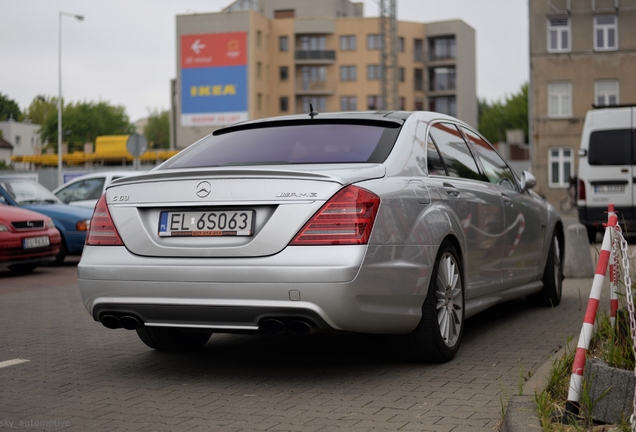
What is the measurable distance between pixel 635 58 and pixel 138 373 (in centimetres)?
4680

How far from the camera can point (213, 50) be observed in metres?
83.8

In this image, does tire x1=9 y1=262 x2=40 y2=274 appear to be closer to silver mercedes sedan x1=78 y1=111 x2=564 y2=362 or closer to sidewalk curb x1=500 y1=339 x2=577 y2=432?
silver mercedes sedan x1=78 y1=111 x2=564 y2=362

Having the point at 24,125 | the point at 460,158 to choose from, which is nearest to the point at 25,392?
the point at 460,158

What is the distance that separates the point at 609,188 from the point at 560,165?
31.7 meters

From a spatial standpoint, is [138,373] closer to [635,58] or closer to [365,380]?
[365,380]

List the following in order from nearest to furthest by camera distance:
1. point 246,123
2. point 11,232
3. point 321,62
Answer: point 246,123 < point 11,232 < point 321,62

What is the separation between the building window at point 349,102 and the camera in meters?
90.6

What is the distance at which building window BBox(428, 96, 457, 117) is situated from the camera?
97.1 metres

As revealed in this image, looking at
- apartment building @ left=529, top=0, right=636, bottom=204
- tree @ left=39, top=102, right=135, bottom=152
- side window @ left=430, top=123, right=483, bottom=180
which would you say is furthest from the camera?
tree @ left=39, top=102, right=135, bottom=152

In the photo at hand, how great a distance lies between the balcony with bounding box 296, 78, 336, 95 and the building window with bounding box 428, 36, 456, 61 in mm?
12292

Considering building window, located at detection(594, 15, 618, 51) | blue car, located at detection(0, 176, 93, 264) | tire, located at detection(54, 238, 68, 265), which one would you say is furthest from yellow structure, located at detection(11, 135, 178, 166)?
tire, located at detection(54, 238, 68, 265)

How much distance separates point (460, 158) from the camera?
21.9 feet

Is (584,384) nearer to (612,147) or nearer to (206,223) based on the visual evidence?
(206,223)

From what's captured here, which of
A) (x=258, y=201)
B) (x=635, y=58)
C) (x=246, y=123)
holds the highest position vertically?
(x=635, y=58)
